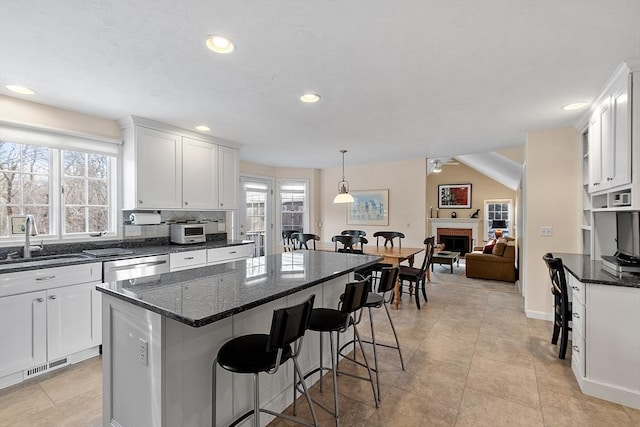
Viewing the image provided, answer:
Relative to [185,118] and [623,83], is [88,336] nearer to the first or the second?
[185,118]

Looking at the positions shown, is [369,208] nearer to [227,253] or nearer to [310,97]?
[227,253]

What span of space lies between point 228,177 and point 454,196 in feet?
25.7

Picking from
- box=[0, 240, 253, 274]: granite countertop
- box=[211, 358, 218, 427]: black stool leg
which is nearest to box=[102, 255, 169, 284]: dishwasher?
box=[0, 240, 253, 274]: granite countertop

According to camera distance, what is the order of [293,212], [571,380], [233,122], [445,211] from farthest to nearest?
[445,211] < [293,212] < [233,122] < [571,380]

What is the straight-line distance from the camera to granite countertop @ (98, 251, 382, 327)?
1.33 meters

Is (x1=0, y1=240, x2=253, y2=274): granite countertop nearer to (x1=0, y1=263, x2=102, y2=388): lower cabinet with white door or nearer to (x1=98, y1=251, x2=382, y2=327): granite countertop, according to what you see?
(x1=0, y1=263, x2=102, y2=388): lower cabinet with white door

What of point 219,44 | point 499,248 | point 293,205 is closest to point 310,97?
point 219,44

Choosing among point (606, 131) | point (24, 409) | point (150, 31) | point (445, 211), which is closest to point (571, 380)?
point (606, 131)

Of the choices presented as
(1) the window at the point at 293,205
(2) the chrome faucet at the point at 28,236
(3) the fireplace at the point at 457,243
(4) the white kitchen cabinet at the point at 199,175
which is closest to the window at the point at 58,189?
(2) the chrome faucet at the point at 28,236

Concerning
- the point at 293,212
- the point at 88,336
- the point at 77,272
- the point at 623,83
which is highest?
the point at 623,83

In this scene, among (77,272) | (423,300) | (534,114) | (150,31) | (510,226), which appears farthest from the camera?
(510,226)

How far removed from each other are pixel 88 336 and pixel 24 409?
2.39 ft

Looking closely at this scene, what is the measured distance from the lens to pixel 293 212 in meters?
7.05

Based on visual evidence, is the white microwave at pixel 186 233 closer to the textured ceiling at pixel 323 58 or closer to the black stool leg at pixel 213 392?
the textured ceiling at pixel 323 58
